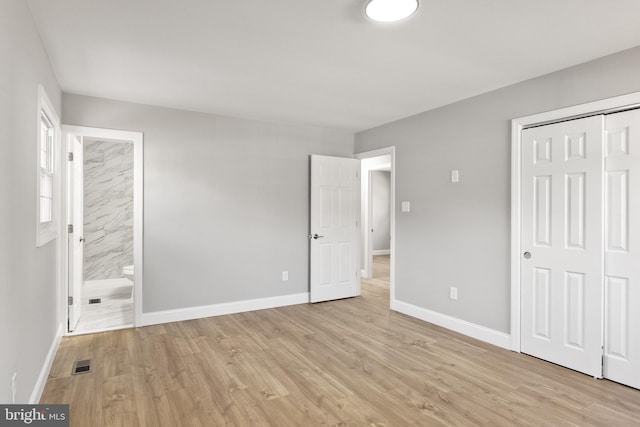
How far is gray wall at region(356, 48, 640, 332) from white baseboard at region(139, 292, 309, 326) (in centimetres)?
145

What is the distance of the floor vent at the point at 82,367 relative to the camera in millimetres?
2867

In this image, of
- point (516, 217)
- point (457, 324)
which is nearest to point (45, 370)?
point (457, 324)

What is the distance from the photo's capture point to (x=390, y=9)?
2057 mm

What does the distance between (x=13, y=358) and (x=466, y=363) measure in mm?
3103

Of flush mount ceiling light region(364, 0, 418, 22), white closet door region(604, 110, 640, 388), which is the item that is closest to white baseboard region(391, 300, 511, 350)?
white closet door region(604, 110, 640, 388)

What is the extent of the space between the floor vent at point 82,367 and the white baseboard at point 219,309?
0.93 metres

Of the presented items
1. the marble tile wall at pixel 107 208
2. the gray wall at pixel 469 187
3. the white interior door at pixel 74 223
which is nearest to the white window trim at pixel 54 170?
the white interior door at pixel 74 223

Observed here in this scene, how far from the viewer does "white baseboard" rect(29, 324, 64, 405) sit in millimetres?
2309

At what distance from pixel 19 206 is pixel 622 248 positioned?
3965 millimetres

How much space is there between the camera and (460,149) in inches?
151

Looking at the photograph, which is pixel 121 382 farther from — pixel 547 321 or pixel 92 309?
pixel 547 321

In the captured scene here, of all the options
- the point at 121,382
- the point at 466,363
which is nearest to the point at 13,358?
the point at 121,382

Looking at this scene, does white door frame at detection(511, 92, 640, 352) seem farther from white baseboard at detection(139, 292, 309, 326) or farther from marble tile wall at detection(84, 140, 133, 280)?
marble tile wall at detection(84, 140, 133, 280)

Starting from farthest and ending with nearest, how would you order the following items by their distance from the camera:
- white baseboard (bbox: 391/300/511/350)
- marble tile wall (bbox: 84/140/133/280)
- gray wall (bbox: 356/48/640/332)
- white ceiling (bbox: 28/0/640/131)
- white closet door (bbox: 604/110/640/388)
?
marble tile wall (bbox: 84/140/133/280) → white baseboard (bbox: 391/300/511/350) → gray wall (bbox: 356/48/640/332) → white closet door (bbox: 604/110/640/388) → white ceiling (bbox: 28/0/640/131)
